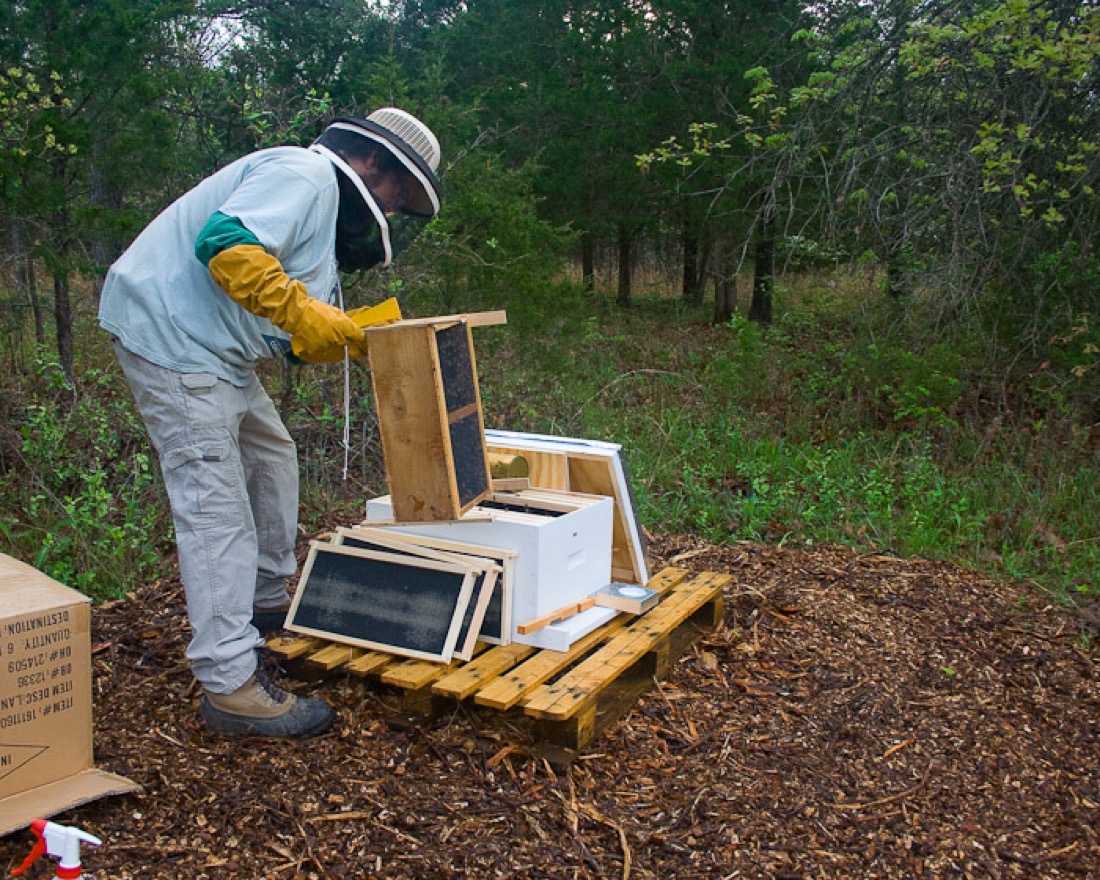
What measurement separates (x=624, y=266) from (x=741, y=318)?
7.31 metres

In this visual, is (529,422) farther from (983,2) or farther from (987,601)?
(983,2)

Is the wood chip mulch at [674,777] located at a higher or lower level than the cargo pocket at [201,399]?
lower

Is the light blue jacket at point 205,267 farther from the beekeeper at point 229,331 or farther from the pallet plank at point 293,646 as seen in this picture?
the pallet plank at point 293,646

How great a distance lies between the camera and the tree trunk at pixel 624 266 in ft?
46.3

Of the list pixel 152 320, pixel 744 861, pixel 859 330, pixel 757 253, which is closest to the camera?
pixel 744 861

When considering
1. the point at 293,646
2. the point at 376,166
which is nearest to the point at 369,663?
the point at 293,646

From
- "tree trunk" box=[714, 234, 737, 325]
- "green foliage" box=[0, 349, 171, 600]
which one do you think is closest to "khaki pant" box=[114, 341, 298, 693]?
"green foliage" box=[0, 349, 171, 600]

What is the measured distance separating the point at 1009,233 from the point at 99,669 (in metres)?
6.19

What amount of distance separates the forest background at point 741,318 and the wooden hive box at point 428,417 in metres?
1.91

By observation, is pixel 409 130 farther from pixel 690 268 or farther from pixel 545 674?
pixel 690 268

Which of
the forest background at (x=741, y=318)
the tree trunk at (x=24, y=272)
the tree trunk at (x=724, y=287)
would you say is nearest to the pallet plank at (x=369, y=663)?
the forest background at (x=741, y=318)

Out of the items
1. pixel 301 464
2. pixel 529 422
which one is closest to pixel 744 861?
pixel 301 464

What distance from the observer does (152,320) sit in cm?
267

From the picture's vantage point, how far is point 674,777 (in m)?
2.76
